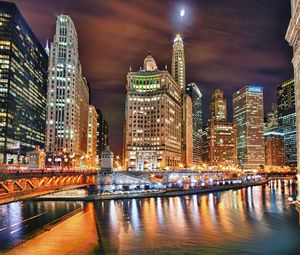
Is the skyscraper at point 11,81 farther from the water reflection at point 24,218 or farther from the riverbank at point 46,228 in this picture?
the riverbank at point 46,228

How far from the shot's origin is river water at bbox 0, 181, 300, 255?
48.8 meters

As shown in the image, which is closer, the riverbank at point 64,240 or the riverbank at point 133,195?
the riverbank at point 64,240

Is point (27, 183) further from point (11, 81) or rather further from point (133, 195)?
point (11, 81)

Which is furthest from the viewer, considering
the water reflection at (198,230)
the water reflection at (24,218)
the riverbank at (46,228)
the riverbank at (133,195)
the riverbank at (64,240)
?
the riverbank at (133,195)

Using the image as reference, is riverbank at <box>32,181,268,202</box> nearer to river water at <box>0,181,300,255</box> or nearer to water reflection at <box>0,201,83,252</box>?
water reflection at <box>0,201,83,252</box>

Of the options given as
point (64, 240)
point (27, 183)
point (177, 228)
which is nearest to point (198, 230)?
point (177, 228)

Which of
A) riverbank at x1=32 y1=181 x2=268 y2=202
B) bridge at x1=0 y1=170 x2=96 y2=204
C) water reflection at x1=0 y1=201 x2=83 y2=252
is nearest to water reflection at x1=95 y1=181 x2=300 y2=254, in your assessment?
water reflection at x1=0 y1=201 x2=83 y2=252

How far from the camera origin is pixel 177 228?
64.4 metres

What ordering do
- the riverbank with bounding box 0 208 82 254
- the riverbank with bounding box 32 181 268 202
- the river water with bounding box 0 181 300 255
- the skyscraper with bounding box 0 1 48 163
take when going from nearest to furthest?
the river water with bounding box 0 181 300 255 → the riverbank with bounding box 0 208 82 254 → the riverbank with bounding box 32 181 268 202 → the skyscraper with bounding box 0 1 48 163

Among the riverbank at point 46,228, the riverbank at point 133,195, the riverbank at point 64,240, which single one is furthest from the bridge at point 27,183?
the riverbank at point 133,195

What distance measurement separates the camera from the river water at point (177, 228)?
160 feet

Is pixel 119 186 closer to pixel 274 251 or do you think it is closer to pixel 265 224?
pixel 265 224

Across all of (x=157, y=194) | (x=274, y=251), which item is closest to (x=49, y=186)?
(x=274, y=251)

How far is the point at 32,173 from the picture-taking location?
168 feet
